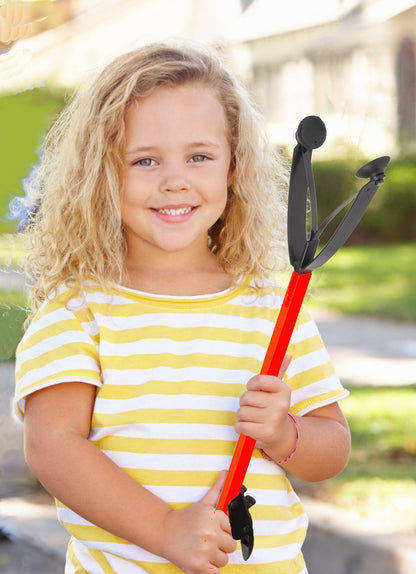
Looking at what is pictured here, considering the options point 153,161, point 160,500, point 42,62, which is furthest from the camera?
point 42,62

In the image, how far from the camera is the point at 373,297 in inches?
280

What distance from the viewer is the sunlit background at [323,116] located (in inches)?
80.8

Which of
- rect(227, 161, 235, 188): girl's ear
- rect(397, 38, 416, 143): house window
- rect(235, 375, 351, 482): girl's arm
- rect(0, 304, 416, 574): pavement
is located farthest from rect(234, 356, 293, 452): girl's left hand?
rect(397, 38, 416, 143): house window

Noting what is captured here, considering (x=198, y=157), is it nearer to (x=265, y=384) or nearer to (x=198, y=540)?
(x=265, y=384)

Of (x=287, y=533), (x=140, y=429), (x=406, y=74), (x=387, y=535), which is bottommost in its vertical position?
(x=387, y=535)

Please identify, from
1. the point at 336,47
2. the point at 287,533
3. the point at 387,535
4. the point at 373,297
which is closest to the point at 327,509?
the point at 387,535

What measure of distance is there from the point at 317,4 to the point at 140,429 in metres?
2.82

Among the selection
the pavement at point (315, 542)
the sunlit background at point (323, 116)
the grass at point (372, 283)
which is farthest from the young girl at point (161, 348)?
the grass at point (372, 283)

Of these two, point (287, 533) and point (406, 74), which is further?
point (406, 74)

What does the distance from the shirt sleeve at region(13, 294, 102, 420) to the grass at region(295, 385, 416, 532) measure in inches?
61.7

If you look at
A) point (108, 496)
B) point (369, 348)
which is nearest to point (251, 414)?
point (108, 496)

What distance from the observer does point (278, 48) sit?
571 centimetres

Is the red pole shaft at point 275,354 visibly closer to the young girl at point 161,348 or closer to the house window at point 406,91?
the young girl at point 161,348

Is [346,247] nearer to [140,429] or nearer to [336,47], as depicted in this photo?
[336,47]
